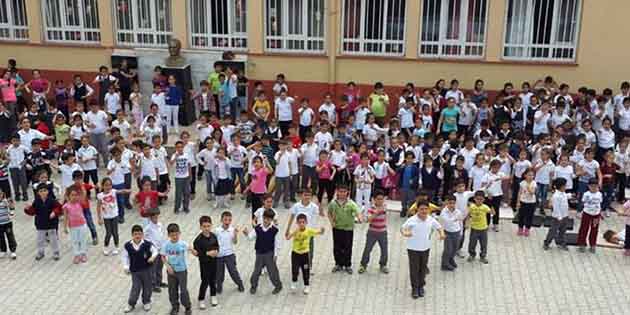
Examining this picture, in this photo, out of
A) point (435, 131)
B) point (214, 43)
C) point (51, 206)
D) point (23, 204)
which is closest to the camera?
point (51, 206)

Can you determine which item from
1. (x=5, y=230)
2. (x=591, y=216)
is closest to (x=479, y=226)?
(x=591, y=216)

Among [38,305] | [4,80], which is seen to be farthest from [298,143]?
[4,80]

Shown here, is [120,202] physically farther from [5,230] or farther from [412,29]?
[412,29]

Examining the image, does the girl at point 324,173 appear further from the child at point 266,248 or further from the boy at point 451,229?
the child at point 266,248

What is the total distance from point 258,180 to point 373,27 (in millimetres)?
6670

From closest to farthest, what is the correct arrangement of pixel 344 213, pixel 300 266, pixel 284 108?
pixel 300 266 < pixel 344 213 < pixel 284 108

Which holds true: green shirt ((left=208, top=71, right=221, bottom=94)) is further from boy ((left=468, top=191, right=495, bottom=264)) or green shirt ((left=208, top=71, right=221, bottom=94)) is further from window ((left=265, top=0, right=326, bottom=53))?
boy ((left=468, top=191, right=495, bottom=264))

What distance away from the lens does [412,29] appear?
17188mm

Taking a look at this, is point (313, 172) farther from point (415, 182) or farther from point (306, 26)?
point (306, 26)

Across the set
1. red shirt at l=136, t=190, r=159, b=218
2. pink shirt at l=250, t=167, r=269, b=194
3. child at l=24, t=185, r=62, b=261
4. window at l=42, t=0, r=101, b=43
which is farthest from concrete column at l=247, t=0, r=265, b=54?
child at l=24, t=185, r=62, b=261

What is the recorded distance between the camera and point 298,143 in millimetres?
13906

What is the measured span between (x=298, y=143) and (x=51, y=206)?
4782 mm

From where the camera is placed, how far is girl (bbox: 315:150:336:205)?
13.0 meters

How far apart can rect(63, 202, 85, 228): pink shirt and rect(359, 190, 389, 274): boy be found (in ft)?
14.2
